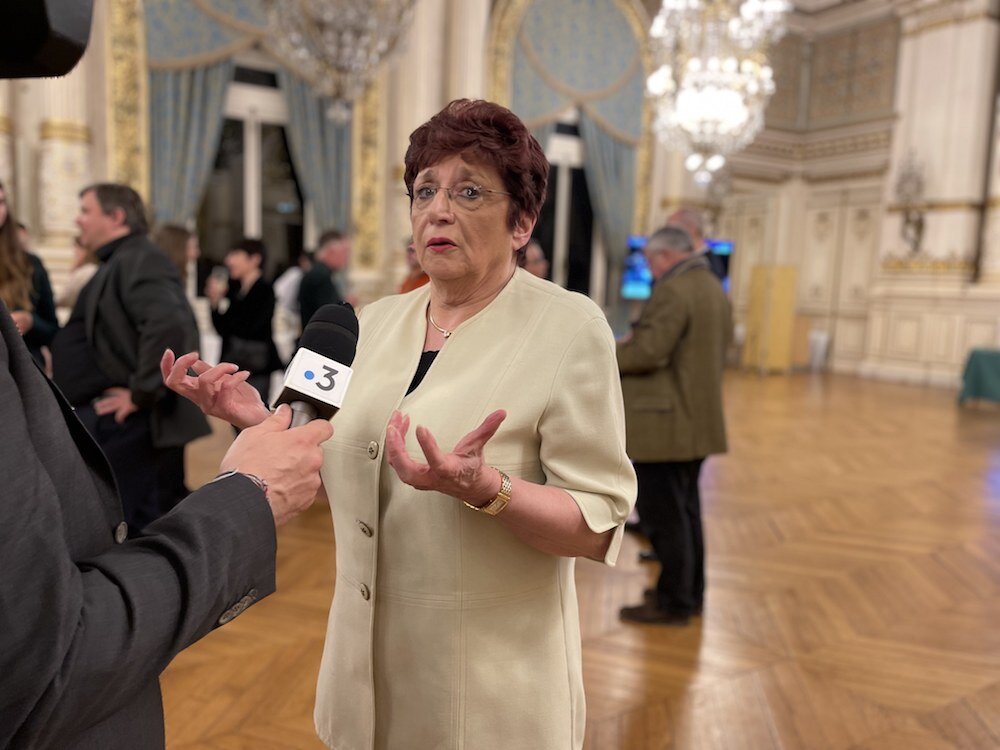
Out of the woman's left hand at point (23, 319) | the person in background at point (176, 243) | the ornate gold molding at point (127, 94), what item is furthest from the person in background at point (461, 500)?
the ornate gold molding at point (127, 94)

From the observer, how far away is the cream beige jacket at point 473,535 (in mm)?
1225

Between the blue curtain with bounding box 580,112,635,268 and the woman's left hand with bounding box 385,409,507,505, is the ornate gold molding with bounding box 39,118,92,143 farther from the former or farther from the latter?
the woman's left hand with bounding box 385,409,507,505

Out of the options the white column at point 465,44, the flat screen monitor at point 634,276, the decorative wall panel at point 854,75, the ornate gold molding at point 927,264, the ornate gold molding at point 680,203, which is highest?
the decorative wall panel at point 854,75

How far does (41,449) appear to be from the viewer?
75cm

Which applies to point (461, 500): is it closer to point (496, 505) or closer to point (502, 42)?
point (496, 505)

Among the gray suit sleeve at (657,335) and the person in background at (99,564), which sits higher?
the gray suit sleeve at (657,335)

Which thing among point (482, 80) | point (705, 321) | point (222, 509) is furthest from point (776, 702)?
point (482, 80)

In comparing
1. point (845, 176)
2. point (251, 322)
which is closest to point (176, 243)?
point (251, 322)

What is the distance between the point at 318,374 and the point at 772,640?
2664 mm

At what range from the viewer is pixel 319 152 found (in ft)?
27.6

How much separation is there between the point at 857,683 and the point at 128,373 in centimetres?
295

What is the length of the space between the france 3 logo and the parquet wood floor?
1709mm

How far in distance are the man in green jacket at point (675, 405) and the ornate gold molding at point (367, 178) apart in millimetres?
5947

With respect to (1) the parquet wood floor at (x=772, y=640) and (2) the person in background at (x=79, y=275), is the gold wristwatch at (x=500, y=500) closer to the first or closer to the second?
(1) the parquet wood floor at (x=772, y=640)
